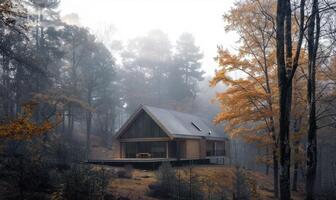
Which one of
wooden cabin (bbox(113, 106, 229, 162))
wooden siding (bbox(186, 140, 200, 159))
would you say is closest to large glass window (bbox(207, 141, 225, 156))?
wooden cabin (bbox(113, 106, 229, 162))

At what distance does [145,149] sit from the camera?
3400 cm

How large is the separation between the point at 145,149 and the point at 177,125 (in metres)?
4.28

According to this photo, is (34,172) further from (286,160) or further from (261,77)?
(261,77)

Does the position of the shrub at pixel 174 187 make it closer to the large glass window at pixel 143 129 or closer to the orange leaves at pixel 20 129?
the orange leaves at pixel 20 129

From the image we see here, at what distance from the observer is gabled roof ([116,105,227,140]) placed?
31350 millimetres

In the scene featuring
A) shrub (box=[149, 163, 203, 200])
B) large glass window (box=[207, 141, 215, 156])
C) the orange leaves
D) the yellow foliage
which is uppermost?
the yellow foliage

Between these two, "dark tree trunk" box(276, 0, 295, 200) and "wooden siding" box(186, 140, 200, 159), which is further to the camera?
"wooden siding" box(186, 140, 200, 159)

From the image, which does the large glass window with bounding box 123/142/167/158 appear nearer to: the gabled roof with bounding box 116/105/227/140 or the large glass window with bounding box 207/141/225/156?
the gabled roof with bounding box 116/105/227/140

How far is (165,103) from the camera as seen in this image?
59.4 m

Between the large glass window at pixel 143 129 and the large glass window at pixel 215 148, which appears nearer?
the large glass window at pixel 143 129

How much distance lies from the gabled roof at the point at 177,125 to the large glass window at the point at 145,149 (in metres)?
1.98

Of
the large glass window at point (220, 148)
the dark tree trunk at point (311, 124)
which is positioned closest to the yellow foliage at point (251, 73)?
the dark tree trunk at point (311, 124)

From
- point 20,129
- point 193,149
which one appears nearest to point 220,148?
point 193,149

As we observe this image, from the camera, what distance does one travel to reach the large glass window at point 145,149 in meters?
32.8
